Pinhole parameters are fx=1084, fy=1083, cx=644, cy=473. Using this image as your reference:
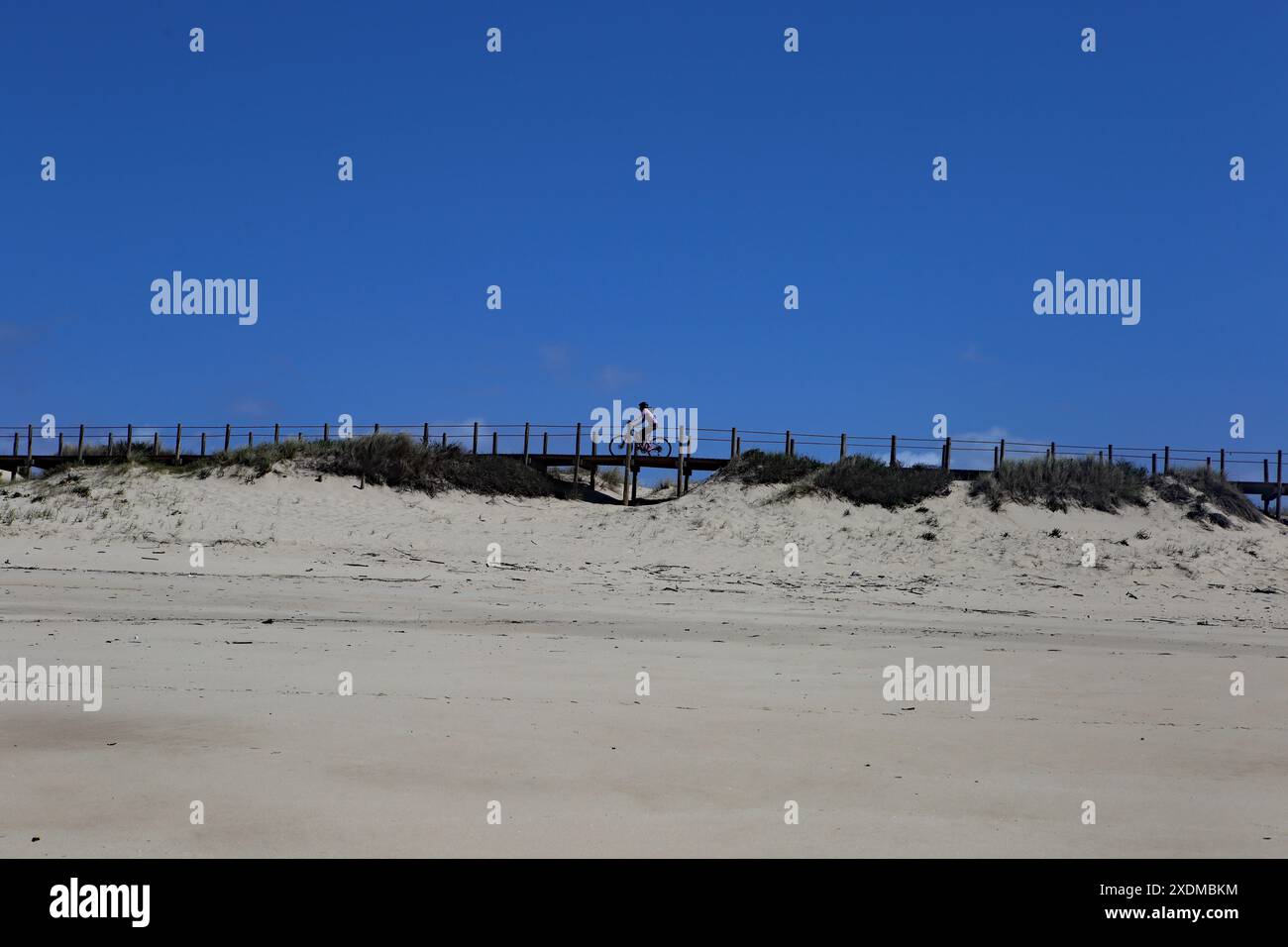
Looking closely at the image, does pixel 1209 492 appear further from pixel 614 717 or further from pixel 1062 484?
pixel 614 717

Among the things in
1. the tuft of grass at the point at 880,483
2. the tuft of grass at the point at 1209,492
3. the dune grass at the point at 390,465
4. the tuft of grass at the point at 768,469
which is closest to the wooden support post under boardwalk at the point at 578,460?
the dune grass at the point at 390,465

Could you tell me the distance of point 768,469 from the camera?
30.5m

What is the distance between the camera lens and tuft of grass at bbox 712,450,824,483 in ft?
98.9

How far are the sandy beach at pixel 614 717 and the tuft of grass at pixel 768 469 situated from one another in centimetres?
930

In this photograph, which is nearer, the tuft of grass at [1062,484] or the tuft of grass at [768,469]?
the tuft of grass at [1062,484]

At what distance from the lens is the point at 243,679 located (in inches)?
319

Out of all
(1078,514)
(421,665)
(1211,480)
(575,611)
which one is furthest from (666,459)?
A: (421,665)

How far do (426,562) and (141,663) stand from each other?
42.4ft

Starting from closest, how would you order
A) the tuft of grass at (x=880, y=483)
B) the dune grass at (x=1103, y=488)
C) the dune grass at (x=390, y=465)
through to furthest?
1. the dune grass at (x=1103, y=488)
2. the tuft of grass at (x=880, y=483)
3. the dune grass at (x=390, y=465)

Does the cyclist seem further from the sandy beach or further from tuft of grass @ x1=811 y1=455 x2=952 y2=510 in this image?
the sandy beach

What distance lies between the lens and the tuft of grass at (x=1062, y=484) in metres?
28.4

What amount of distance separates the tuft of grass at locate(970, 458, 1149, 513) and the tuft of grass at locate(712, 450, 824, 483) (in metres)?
4.61

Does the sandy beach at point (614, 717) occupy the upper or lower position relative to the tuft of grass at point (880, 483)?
lower

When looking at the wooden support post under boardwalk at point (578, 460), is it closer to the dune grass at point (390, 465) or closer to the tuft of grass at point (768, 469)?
the dune grass at point (390, 465)
